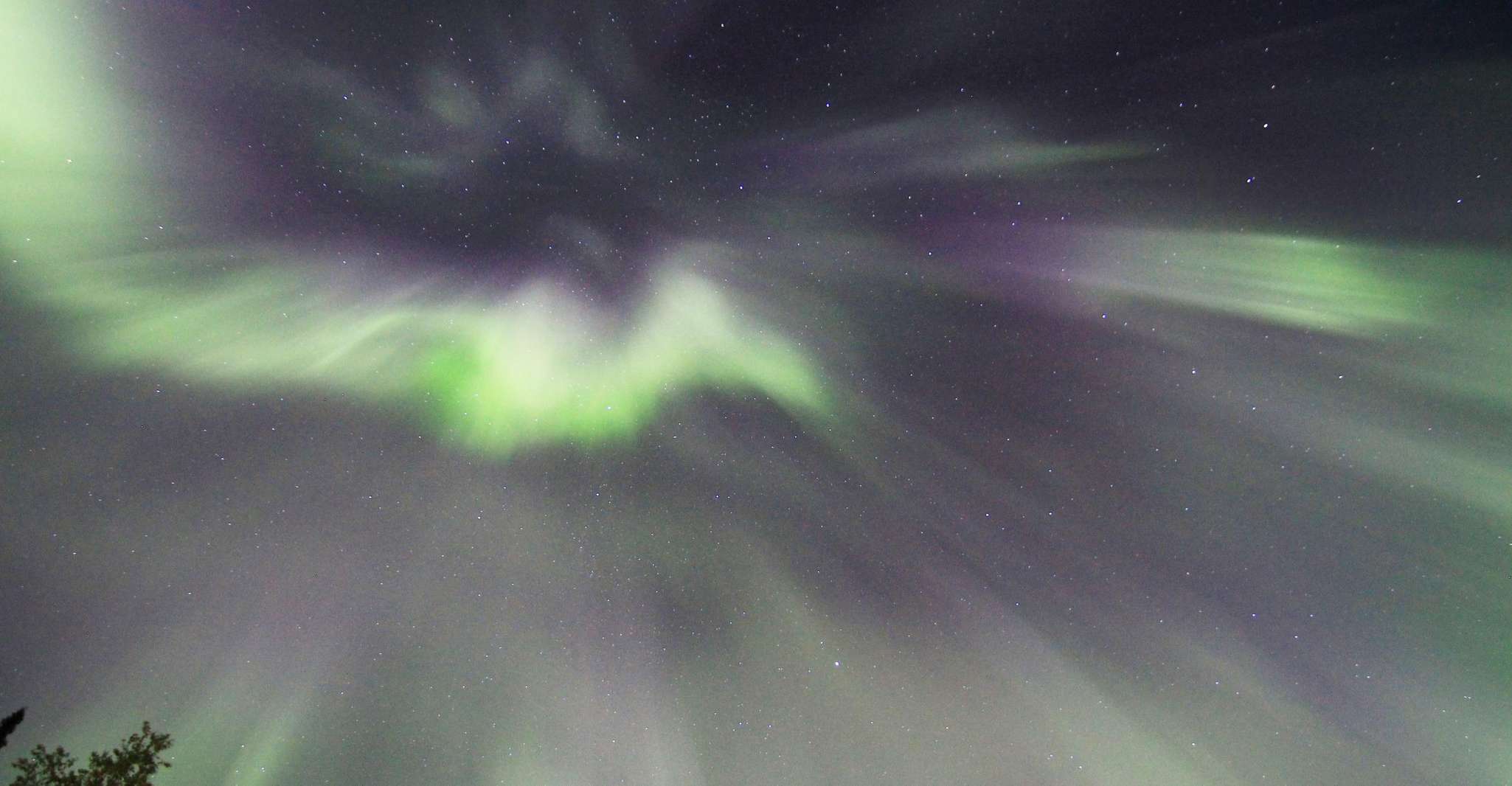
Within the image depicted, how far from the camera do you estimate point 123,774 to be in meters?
13.5

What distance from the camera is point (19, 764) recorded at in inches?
498

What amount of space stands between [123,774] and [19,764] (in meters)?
1.67

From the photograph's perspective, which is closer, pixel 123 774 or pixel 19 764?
pixel 19 764
